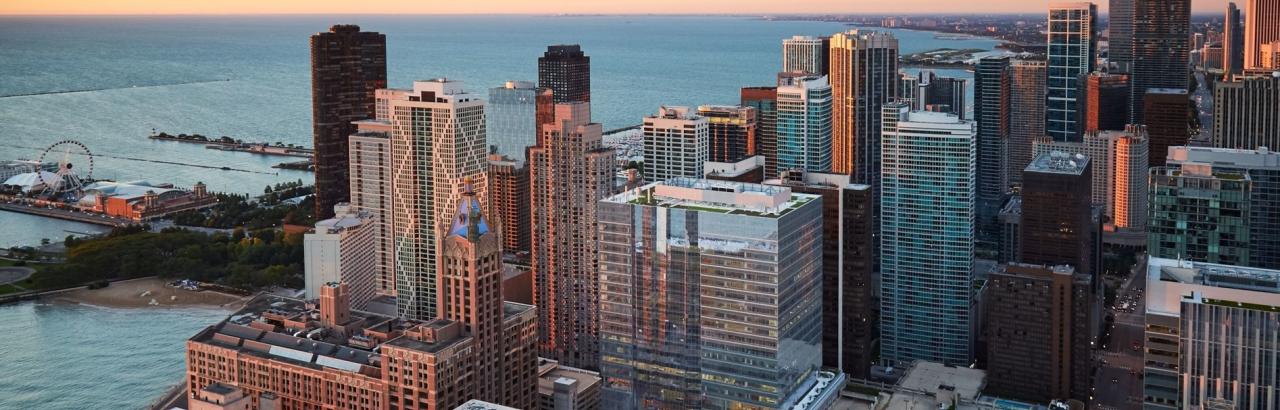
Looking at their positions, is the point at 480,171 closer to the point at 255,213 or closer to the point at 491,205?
the point at 491,205

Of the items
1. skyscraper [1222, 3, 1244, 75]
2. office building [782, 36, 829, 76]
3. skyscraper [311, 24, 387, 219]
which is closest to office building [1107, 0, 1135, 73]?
skyscraper [1222, 3, 1244, 75]

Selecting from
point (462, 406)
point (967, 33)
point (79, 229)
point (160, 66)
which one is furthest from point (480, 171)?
point (967, 33)

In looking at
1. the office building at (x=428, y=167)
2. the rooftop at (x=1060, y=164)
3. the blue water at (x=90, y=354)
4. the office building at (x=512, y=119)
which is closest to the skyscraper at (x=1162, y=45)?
the rooftop at (x=1060, y=164)

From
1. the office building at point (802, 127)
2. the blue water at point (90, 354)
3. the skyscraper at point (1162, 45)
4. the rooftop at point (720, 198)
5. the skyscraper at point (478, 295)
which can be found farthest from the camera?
the skyscraper at point (1162, 45)

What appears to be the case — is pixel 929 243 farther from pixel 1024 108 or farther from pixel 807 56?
pixel 1024 108

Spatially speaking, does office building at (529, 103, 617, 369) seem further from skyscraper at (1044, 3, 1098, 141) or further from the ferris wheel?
skyscraper at (1044, 3, 1098, 141)

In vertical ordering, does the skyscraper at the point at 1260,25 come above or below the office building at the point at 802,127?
above

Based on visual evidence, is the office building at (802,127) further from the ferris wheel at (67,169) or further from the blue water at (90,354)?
the ferris wheel at (67,169)
